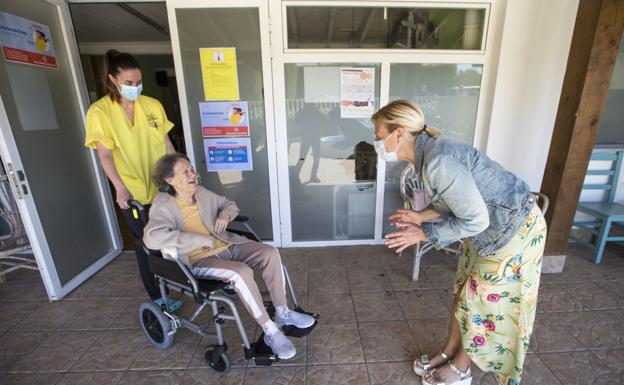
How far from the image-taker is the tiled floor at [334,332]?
1.70m

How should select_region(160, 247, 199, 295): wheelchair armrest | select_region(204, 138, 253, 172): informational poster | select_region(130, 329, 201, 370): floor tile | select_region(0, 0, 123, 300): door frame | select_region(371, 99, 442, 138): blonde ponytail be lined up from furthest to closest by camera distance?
select_region(204, 138, 253, 172): informational poster → select_region(0, 0, 123, 300): door frame → select_region(130, 329, 201, 370): floor tile → select_region(160, 247, 199, 295): wheelchair armrest → select_region(371, 99, 442, 138): blonde ponytail

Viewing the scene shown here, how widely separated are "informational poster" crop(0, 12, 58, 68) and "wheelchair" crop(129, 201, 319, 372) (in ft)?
4.95

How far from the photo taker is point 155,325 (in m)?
1.90

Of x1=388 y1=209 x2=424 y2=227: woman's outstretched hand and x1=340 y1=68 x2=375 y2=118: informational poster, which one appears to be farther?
x1=340 y1=68 x2=375 y2=118: informational poster

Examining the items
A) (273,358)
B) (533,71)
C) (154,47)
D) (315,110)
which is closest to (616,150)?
(533,71)

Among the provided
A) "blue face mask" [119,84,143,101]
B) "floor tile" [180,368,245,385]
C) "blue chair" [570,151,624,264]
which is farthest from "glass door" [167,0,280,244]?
"blue chair" [570,151,624,264]

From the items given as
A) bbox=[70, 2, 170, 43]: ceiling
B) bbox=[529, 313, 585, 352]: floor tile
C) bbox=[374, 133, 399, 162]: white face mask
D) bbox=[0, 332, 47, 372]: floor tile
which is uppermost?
bbox=[70, 2, 170, 43]: ceiling

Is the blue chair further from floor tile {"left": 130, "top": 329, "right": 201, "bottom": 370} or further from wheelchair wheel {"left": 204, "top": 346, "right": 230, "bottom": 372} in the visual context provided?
floor tile {"left": 130, "top": 329, "right": 201, "bottom": 370}

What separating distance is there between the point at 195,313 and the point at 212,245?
403 millimetres

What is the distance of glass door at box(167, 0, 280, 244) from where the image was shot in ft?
8.31

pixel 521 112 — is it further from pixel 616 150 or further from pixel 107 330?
pixel 107 330

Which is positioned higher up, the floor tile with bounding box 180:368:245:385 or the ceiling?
the ceiling

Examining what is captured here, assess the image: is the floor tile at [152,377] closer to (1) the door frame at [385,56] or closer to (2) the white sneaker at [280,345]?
(2) the white sneaker at [280,345]

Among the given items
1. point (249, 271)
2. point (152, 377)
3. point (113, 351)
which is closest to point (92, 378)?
point (113, 351)
